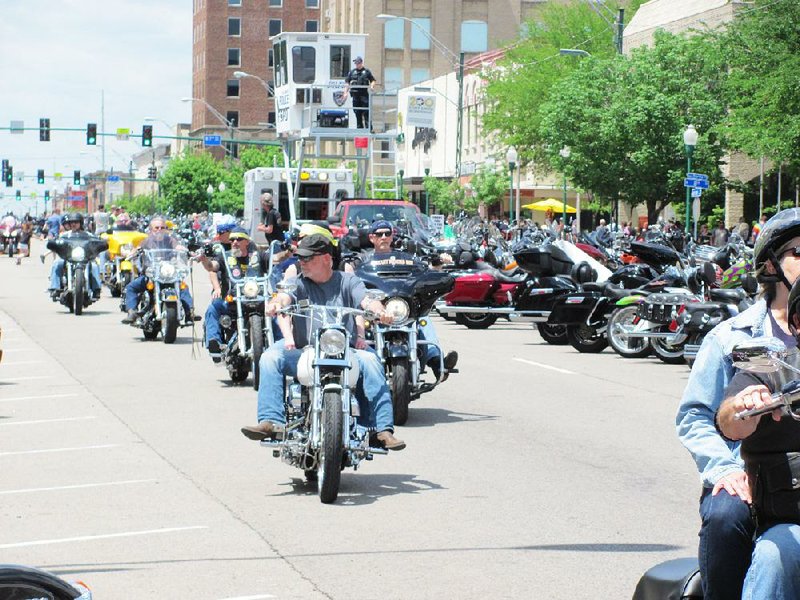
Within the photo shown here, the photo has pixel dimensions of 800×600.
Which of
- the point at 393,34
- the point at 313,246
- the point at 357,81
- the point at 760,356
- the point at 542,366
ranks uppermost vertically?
the point at 393,34

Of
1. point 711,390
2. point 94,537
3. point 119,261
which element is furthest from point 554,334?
point 711,390

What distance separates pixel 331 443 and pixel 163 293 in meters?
12.2

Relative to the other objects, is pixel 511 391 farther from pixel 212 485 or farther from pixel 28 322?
pixel 28 322

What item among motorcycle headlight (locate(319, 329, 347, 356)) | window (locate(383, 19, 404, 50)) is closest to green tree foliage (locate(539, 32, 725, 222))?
motorcycle headlight (locate(319, 329, 347, 356))

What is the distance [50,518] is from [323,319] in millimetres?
2042

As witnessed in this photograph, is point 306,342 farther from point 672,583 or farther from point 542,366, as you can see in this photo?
point 542,366

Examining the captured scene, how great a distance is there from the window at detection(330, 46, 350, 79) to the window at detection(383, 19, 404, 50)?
6479 centimetres

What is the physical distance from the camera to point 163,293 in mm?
20625

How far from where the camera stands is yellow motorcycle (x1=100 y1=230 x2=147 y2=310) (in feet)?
91.1

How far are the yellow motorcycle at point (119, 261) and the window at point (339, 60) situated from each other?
46.3ft

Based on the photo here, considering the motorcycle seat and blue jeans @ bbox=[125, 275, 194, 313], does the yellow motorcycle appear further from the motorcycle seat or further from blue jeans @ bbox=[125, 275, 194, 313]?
the motorcycle seat

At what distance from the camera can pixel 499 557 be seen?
7410 millimetres

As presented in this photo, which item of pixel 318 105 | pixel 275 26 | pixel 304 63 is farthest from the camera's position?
pixel 275 26

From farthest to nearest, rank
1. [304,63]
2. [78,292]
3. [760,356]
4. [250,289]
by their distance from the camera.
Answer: [304,63] < [78,292] < [250,289] < [760,356]
